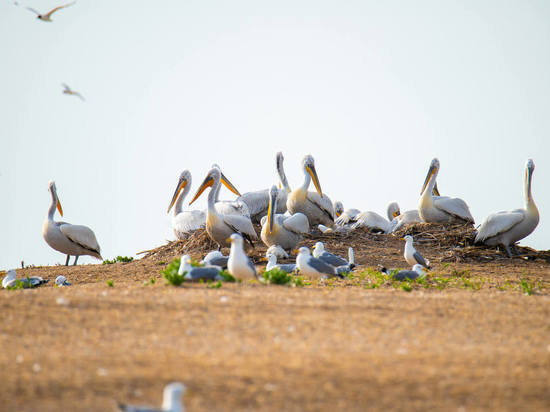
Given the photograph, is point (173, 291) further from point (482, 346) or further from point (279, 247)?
point (279, 247)

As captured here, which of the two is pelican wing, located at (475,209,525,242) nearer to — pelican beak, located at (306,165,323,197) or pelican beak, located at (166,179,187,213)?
pelican beak, located at (306,165,323,197)

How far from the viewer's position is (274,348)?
16.8 ft

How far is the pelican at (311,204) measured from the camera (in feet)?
49.9

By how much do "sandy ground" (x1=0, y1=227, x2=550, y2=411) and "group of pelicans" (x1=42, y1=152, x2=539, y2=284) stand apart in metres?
4.44

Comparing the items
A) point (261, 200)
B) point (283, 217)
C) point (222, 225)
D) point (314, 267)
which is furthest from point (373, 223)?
point (314, 267)

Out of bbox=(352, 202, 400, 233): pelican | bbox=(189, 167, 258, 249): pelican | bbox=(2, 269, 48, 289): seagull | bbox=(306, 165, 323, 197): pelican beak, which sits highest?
bbox=(306, 165, 323, 197): pelican beak

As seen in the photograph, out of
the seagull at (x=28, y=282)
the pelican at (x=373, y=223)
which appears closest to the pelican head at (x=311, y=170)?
the pelican at (x=373, y=223)

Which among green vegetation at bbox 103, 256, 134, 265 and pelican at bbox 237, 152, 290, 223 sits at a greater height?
pelican at bbox 237, 152, 290, 223

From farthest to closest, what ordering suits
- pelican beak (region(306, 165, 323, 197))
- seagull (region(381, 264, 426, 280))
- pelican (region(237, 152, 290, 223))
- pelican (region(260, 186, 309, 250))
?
pelican (region(237, 152, 290, 223))
pelican beak (region(306, 165, 323, 197))
pelican (region(260, 186, 309, 250))
seagull (region(381, 264, 426, 280))

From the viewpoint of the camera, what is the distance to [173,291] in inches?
287

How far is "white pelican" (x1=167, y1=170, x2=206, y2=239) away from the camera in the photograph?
14.7m

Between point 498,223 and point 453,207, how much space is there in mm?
2408

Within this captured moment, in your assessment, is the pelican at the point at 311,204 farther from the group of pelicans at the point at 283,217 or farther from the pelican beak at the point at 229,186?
the pelican beak at the point at 229,186

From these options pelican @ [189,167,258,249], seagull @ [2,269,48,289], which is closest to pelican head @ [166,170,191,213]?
pelican @ [189,167,258,249]
